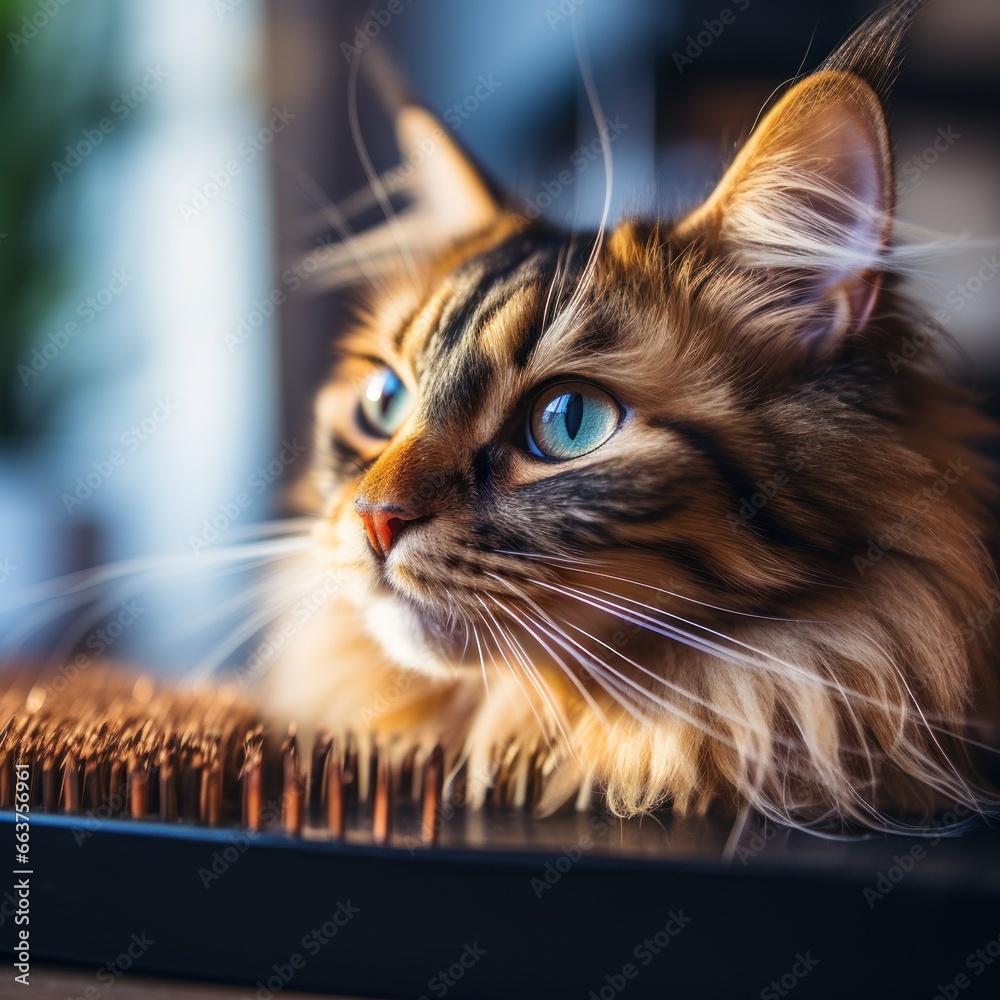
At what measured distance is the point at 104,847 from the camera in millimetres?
557

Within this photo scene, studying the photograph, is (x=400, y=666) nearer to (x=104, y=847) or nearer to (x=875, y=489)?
(x=104, y=847)

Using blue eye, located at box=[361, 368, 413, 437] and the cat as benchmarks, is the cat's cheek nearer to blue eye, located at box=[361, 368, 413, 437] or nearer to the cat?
the cat

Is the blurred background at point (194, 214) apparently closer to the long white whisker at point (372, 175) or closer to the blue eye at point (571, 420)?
the long white whisker at point (372, 175)

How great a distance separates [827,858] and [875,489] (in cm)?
23

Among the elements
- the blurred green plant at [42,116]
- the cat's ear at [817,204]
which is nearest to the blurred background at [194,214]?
the blurred green plant at [42,116]

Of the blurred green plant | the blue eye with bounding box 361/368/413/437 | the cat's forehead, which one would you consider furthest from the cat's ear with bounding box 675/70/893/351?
the blurred green plant

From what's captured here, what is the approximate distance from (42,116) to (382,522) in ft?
1.77

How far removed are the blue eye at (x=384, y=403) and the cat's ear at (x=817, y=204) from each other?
0.25 metres

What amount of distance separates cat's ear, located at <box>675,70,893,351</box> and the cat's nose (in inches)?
10.8

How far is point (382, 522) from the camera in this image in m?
0.56

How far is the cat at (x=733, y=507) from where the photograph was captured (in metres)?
0.54

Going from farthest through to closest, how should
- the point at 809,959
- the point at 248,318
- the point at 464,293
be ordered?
the point at 248,318 < the point at 464,293 < the point at 809,959

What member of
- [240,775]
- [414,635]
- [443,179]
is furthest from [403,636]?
Answer: [443,179]

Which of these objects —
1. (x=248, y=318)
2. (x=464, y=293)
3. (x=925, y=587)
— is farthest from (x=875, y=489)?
(x=248, y=318)
